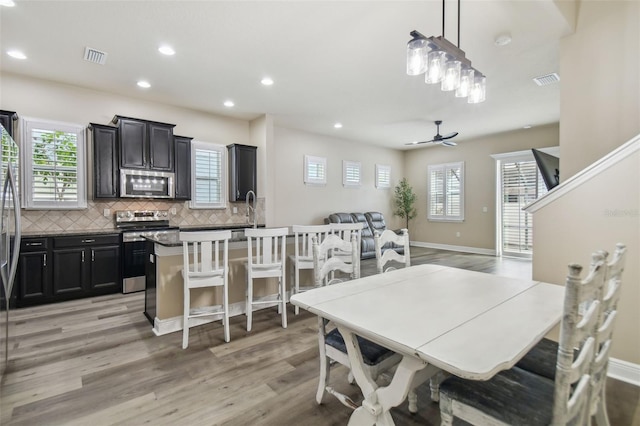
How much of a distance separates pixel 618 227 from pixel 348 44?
2.88 metres

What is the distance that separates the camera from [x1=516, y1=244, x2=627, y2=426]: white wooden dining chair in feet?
3.83

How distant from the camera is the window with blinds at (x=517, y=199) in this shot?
22.6 ft

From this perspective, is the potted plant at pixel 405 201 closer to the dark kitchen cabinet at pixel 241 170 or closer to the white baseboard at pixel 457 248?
the white baseboard at pixel 457 248

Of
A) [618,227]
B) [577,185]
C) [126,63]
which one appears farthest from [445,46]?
[126,63]

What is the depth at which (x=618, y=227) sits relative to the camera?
2.23 metres

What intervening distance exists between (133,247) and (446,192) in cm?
750

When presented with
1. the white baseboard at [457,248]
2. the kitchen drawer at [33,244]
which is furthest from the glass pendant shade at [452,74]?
the white baseboard at [457,248]

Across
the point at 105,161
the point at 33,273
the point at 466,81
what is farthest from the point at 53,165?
the point at 466,81

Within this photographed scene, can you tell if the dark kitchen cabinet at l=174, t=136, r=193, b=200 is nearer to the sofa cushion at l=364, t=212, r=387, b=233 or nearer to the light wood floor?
the light wood floor

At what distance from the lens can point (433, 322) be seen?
128 centimetres

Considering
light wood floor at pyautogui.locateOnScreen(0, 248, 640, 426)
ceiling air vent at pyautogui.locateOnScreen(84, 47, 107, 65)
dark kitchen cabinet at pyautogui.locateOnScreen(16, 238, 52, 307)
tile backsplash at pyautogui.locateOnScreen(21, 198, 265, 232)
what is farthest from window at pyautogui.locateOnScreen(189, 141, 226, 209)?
light wood floor at pyautogui.locateOnScreen(0, 248, 640, 426)

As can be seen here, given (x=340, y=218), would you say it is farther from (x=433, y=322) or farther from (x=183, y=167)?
(x=433, y=322)

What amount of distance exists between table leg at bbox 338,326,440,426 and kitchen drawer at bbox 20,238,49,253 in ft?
14.1

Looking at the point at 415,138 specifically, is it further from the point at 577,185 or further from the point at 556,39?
the point at 577,185
